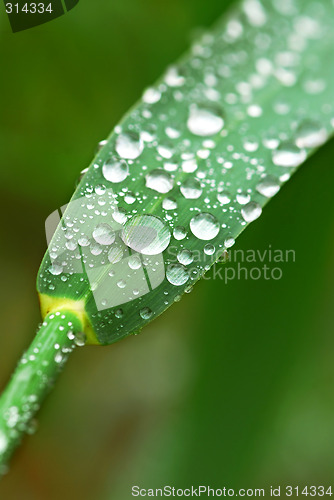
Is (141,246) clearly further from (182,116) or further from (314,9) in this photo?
(314,9)

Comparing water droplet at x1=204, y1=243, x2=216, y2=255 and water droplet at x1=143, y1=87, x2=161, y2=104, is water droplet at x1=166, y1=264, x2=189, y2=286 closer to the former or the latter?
water droplet at x1=204, y1=243, x2=216, y2=255

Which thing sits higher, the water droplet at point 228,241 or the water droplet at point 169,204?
the water droplet at point 169,204

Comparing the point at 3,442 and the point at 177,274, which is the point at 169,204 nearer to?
the point at 177,274

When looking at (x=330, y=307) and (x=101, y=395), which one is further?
(x=101, y=395)

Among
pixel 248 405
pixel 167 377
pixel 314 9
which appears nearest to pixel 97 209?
pixel 314 9

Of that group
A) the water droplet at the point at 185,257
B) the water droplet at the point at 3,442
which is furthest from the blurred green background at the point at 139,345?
the water droplet at the point at 3,442

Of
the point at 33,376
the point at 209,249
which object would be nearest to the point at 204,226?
the point at 209,249

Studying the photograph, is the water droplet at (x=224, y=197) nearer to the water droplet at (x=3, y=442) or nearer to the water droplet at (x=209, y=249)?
the water droplet at (x=209, y=249)
